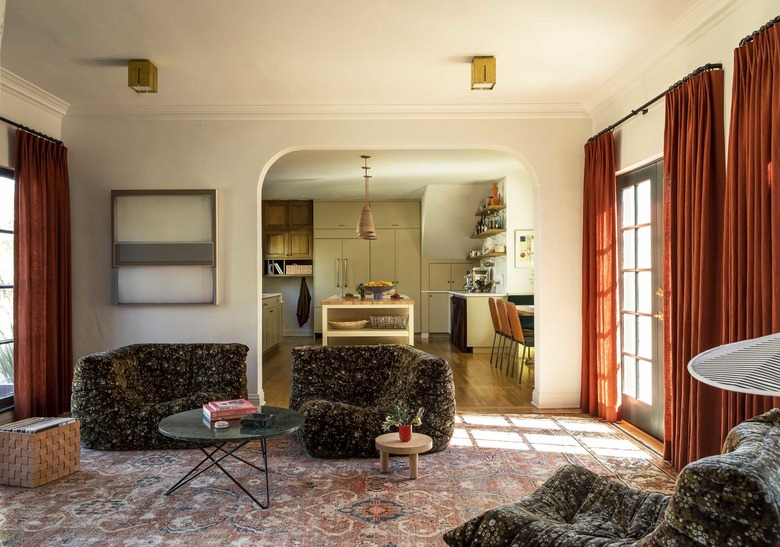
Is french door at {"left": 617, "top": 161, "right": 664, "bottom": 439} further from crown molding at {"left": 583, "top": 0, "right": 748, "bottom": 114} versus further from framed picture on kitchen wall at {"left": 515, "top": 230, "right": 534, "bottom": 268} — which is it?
framed picture on kitchen wall at {"left": 515, "top": 230, "right": 534, "bottom": 268}

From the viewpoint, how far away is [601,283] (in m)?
4.98

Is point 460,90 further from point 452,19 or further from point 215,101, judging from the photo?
point 215,101

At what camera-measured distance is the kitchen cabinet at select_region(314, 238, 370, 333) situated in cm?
1135

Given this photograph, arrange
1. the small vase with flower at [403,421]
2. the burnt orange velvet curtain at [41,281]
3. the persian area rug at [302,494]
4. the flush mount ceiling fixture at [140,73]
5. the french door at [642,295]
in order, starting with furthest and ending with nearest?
the burnt orange velvet curtain at [41,281], the french door at [642,295], the flush mount ceiling fixture at [140,73], the small vase with flower at [403,421], the persian area rug at [302,494]

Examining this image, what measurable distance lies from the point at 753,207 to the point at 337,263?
8861 mm

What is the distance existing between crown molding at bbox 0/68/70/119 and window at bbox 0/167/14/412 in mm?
617

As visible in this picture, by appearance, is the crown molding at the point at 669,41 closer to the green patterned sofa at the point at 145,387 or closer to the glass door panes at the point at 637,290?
the glass door panes at the point at 637,290

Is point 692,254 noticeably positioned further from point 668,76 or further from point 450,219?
point 450,219

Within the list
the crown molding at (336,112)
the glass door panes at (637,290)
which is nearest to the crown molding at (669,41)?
the crown molding at (336,112)

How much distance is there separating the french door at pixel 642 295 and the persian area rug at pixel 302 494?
38 cm

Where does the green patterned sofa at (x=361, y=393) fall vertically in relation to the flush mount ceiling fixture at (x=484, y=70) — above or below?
below

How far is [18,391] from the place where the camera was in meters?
4.60

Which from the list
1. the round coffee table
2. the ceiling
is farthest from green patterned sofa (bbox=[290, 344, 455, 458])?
the ceiling

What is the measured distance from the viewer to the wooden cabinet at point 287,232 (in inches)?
451
